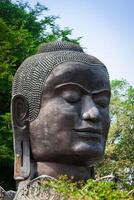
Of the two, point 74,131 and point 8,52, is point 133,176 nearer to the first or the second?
point 8,52

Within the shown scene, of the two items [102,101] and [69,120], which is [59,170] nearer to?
[69,120]

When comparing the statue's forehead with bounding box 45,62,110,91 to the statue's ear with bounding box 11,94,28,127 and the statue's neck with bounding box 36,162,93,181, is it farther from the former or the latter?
the statue's neck with bounding box 36,162,93,181

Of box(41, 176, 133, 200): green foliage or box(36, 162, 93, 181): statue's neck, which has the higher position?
box(41, 176, 133, 200): green foliage

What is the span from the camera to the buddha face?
6.69m

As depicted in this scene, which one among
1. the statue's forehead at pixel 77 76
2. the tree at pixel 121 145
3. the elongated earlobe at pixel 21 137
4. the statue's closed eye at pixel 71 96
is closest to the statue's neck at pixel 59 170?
the elongated earlobe at pixel 21 137

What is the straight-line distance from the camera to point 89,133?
6750mm

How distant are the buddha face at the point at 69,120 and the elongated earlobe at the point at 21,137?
103mm

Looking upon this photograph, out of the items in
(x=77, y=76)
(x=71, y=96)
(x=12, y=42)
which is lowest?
(x=12, y=42)

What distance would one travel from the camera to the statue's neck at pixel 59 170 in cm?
669

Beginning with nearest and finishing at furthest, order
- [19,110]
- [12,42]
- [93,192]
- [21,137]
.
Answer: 1. [93,192]
2. [21,137]
3. [19,110]
4. [12,42]

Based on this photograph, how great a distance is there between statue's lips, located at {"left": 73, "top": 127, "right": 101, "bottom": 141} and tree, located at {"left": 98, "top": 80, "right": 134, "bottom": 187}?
560 inches

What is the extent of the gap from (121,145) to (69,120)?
16.4 meters

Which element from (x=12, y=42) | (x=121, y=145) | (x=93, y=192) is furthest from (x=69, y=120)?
(x=121, y=145)

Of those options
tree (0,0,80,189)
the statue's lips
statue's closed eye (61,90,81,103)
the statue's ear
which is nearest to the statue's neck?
the statue's lips
